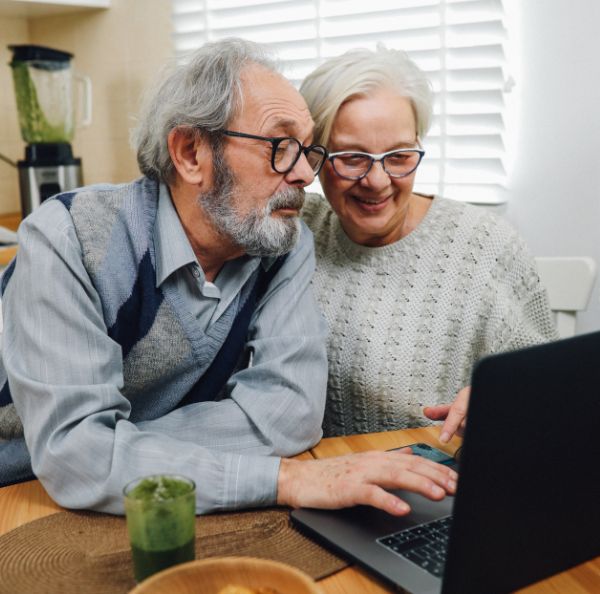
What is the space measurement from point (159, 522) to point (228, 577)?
0.32ft

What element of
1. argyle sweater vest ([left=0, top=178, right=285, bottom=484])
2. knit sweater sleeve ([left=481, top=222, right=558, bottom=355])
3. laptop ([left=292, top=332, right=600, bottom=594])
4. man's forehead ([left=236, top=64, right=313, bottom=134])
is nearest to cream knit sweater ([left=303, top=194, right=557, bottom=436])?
knit sweater sleeve ([left=481, top=222, right=558, bottom=355])

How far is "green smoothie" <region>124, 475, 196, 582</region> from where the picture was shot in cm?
72

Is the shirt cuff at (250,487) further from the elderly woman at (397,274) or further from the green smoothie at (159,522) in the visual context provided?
the elderly woman at (397,274)

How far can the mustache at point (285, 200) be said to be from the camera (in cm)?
125

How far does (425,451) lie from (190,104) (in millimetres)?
674

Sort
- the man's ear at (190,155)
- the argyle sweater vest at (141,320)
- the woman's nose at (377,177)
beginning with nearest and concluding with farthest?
the argyle sweater vest at (141,320)
the man's ear at (190,155)
the woman's nose at (377,177)

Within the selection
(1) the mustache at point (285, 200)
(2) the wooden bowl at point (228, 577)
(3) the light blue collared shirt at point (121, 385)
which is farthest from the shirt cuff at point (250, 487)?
(1) the mustache at point (285, 200)

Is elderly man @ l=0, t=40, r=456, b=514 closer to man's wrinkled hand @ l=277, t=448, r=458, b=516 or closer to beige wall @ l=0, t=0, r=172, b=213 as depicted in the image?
man's wrinkled hand @ l=277, t=448, r=458, b=516

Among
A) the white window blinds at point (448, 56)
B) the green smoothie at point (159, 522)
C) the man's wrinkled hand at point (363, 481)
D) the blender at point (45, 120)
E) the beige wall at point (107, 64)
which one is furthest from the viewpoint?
the beige wall at point (107, 64)

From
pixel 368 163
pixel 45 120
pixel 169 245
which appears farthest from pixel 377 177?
pixel 45 120

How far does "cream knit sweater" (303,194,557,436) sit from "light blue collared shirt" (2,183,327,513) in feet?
0.66

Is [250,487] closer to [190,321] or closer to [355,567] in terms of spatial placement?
[355,567]

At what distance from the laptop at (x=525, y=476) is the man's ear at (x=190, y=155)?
28.8 inches

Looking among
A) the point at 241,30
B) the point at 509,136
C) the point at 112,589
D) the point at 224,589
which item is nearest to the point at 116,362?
the point at 112,589
